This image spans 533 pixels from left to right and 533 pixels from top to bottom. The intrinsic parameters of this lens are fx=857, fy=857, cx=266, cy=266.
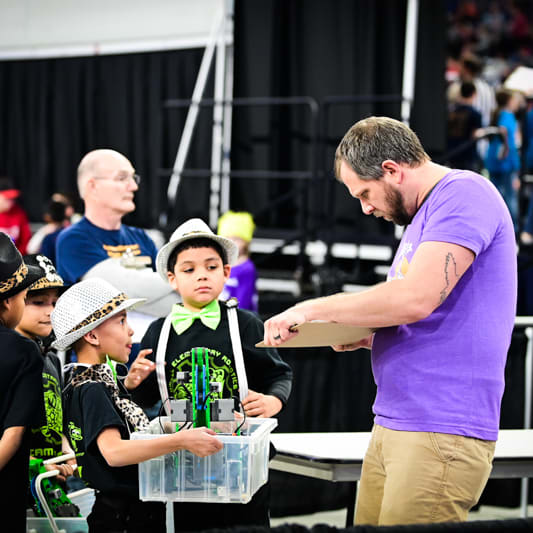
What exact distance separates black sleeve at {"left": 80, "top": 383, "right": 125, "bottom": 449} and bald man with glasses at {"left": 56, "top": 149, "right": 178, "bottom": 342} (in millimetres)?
1022

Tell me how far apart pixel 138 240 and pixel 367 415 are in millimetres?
1702

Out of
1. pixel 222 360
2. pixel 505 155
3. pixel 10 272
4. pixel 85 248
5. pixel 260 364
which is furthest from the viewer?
pixel 505 155

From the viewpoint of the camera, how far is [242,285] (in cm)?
582

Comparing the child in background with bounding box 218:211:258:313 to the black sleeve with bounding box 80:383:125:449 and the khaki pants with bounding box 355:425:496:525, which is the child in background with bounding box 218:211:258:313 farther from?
the khaki pants with bounding box 355:425:496:525

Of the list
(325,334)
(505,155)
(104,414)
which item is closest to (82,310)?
(104,414)

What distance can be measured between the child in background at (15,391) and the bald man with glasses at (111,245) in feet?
3.25

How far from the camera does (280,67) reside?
8766mm

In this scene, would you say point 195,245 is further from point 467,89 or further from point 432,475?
point 467,89

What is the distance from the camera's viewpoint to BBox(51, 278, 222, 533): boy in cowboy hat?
2.43 m

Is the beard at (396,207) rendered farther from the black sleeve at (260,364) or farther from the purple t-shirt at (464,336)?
the black sleeve at (260,364)

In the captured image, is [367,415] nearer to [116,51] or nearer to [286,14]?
[286,14]

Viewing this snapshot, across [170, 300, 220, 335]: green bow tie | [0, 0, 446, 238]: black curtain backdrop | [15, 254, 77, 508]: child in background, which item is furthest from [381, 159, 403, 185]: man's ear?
[0, 0, 446, 238]: black curtain backdrop

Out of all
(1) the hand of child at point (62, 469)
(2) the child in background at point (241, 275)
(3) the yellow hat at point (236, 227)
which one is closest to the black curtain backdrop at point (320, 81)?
(3) the yellow hat at point (236, 227)

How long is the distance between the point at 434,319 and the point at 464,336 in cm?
9
